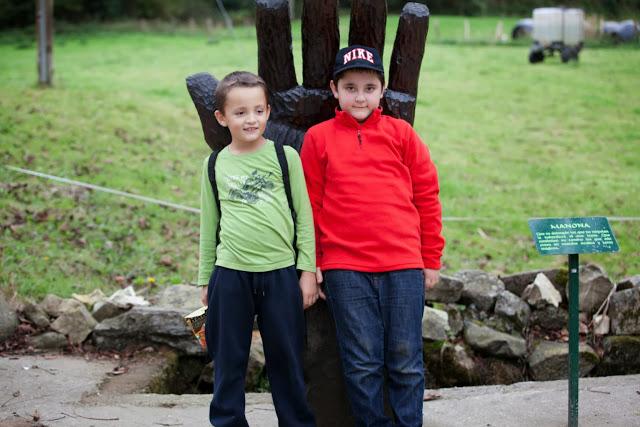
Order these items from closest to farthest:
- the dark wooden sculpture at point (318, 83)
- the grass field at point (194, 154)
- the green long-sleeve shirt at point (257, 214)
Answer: the green long-sleeve shirt at point (257, 214), the dark wooden sculpture at point (318, 83), the grass field at point (194, 154)

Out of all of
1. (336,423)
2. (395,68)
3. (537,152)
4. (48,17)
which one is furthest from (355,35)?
(48,17)

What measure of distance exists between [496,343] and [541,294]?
0.57m

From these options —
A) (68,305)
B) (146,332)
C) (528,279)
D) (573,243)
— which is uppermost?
(573,243)

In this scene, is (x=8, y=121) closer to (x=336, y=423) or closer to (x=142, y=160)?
(x=142, y=160)

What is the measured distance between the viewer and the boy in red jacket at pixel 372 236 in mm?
3301

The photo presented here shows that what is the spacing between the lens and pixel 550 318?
5664 mm

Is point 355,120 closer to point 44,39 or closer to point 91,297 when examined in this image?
point 91,297

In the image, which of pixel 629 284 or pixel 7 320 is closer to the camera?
pixel 7 320

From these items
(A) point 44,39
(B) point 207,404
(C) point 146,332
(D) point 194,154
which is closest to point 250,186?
(B) point 207,404

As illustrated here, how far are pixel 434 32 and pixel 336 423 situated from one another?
604 inches

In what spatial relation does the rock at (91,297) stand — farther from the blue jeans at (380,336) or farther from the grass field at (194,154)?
the blue jeans at (380,336)

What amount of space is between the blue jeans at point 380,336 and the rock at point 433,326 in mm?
1937

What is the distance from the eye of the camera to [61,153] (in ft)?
28.3

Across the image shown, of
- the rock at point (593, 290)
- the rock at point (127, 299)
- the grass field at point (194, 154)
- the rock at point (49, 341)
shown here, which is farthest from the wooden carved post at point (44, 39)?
the rock at point (593, 290)
